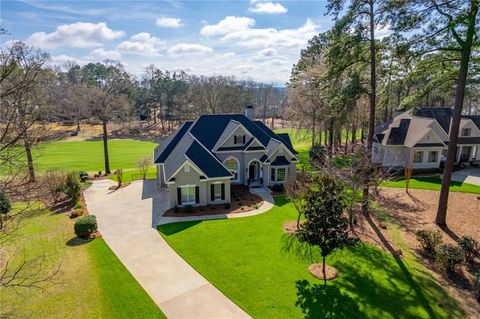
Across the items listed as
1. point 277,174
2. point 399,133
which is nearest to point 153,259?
point 277,174

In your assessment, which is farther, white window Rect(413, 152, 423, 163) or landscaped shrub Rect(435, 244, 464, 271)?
white window Rect(413, 152, 423, 163)

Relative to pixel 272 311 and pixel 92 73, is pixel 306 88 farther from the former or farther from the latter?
pixel 92 73

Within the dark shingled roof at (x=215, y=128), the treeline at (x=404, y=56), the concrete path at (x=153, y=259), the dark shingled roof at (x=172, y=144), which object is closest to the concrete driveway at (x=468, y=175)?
the treeline at (x=404, y=56)

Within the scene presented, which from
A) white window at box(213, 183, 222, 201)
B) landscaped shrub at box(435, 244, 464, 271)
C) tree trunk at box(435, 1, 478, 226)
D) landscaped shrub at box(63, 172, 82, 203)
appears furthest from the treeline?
landscaped shrub at box(63, 172, 82, 203)

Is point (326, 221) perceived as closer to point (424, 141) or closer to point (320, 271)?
point (320, 271)

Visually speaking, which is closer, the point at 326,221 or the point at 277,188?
the point at 326,221

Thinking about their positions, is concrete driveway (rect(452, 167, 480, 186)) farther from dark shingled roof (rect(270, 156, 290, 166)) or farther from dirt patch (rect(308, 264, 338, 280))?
dirt patch (rect(308, 264, 338, 280))
